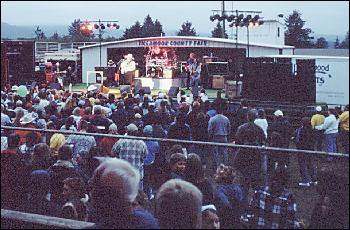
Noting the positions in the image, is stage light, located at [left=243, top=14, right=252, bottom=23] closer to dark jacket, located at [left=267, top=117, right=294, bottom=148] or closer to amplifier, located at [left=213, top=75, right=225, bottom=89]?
amplifier, located at [left=213, top=75, right=225, bottom=89]

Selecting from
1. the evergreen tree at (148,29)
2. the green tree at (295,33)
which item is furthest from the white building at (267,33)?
the green tree at (295,33)

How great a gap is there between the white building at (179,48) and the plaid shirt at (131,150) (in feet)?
80.8

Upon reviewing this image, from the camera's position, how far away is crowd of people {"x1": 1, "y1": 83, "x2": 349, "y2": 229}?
132 inches

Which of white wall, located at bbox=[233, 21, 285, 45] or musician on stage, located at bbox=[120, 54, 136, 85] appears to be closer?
musician on stage, located at bbox=[120, 54, 136, 85]

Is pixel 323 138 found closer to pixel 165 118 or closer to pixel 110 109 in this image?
pixel 165 118

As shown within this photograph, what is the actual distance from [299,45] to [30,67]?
50.4m

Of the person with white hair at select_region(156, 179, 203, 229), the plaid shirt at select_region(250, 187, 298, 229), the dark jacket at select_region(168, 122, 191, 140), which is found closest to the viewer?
the person with white hair at select_region(156, 179, 203, 229)

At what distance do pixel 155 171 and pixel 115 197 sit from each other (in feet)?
20.5

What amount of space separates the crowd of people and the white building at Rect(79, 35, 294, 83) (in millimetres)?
20949

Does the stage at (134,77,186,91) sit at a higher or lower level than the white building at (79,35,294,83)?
lower

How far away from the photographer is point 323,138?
486 inches

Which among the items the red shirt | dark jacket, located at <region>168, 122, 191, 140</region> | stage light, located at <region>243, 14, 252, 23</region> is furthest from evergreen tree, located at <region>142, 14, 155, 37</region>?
the red shirt

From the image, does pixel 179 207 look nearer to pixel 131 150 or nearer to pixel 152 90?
pixel 131 150

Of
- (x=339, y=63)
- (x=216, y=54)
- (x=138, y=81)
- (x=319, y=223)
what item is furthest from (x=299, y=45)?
(x=319, y=223)
